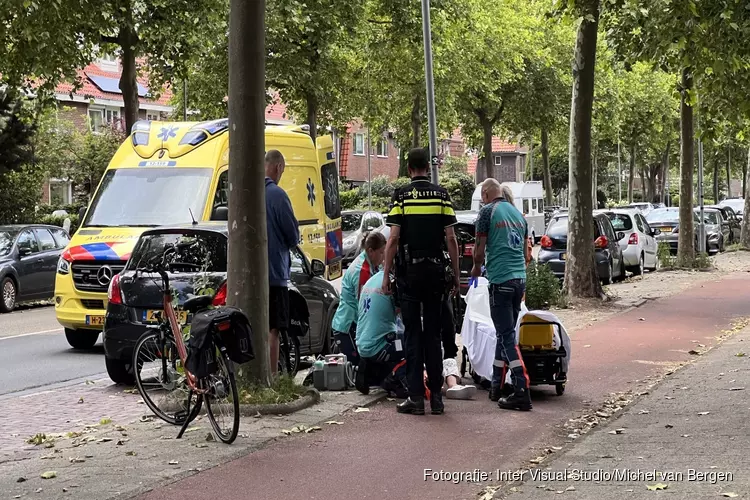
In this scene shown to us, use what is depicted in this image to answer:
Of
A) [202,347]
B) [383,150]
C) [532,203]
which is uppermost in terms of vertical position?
[383,150]

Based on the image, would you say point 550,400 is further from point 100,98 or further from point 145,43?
point 100,98

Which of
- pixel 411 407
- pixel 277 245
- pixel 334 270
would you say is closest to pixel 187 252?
pixel 277 245

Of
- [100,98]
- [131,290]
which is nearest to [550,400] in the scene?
[131,290]

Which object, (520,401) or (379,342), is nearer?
(520,401)

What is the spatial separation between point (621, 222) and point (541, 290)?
30.8 ft

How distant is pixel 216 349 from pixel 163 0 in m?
19.4

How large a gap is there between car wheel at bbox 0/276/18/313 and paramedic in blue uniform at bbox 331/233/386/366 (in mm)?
13074

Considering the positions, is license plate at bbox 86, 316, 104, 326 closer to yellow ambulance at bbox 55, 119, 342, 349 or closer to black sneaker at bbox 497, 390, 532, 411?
yellow ambulance at bbox 55, 119, 342, 349

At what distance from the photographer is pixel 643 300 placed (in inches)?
808

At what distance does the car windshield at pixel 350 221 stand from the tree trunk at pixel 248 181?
82.7 feet

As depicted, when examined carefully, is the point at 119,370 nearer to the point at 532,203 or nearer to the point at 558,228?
the point at 558,228

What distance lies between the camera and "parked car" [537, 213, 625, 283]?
24062 mm

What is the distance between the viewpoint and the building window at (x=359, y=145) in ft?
231

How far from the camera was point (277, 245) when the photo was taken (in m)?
10.0
